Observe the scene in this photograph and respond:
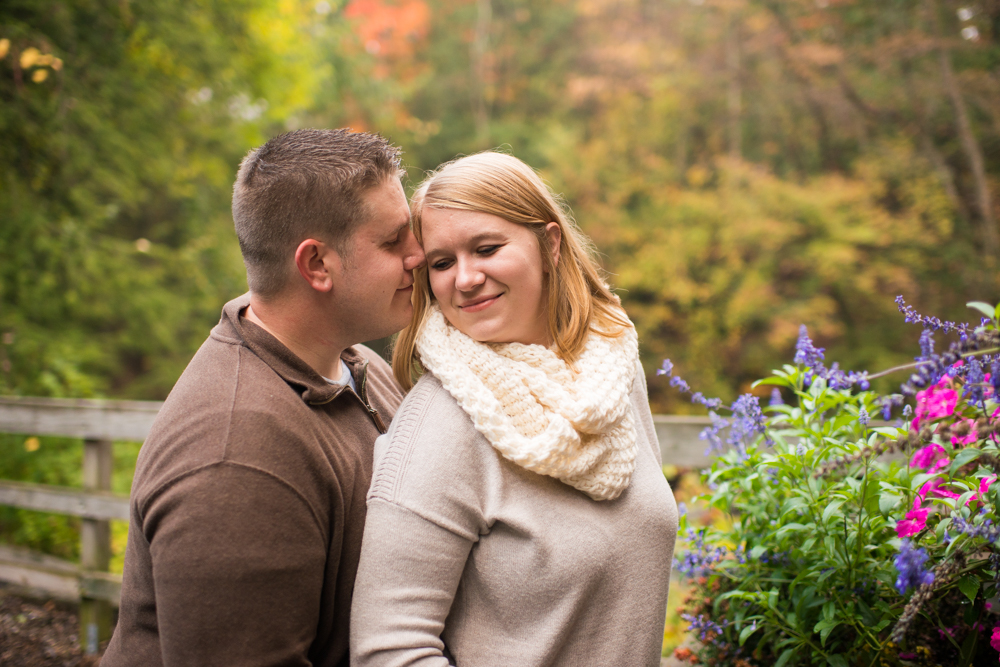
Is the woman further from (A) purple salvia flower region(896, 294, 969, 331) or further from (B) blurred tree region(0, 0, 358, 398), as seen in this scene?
(B) blurred tree region(0, 0, 358, 398)

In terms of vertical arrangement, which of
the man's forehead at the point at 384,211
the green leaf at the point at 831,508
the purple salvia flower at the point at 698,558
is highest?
the man's forehead at the point at 384,211

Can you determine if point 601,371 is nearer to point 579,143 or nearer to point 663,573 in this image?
point 663,573

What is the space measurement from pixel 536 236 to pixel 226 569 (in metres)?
0.97

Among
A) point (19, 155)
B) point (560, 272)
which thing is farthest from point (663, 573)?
point (19, 155)

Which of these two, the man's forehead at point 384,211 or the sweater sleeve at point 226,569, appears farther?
the man's forehead at point 384,211

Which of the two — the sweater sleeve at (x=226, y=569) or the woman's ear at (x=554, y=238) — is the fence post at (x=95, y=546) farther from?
the woman's ear at (x=554, y=238)

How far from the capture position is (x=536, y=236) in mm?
1603

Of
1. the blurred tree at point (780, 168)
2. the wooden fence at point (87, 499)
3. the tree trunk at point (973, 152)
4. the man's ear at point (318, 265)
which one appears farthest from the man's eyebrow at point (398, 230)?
the tree trunk at point (973, 152)

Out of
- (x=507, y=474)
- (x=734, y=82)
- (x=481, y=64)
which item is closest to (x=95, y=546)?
(x=507, y=474)

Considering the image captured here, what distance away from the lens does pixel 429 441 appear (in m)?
1.36

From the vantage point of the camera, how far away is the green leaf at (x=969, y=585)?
1.19 m

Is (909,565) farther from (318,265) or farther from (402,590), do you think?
(318,265)

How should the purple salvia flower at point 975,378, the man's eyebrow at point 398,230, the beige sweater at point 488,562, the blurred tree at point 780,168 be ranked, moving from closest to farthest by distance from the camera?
the purple salvia flower at point 975,378
the beige sweater at point 488,562
the man's eyebrow at point 398,230
the blurred tree at point 780,168

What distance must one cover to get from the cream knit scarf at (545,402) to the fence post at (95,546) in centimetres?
239
